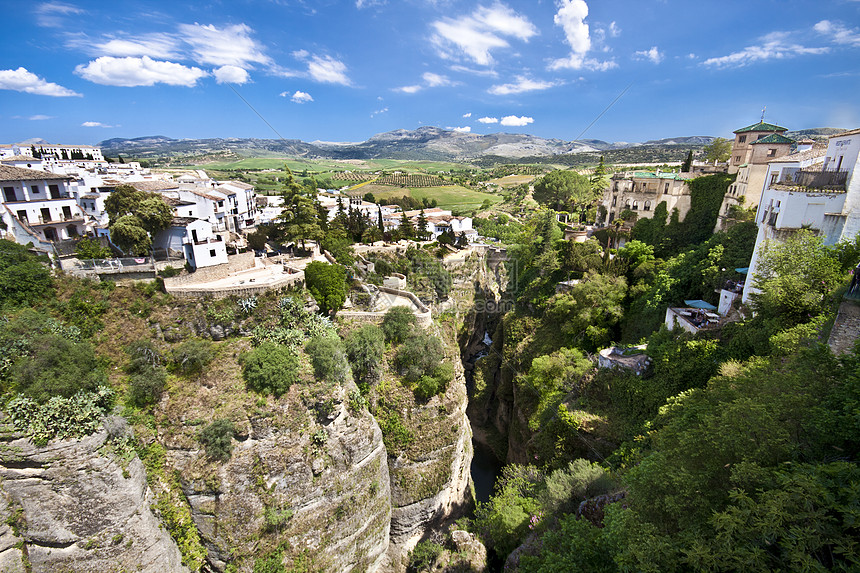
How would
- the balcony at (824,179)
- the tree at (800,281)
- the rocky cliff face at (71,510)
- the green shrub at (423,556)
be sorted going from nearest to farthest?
the tree at (800,281), the rocky cliff face at (71,510), the balcony at (824,179), the green shrub at (423,556)

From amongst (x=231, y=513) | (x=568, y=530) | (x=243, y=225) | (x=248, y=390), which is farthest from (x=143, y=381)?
(x=243, y=225)

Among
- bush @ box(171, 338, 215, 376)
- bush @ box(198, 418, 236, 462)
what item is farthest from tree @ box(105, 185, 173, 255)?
bush @ box(198, 418, 236, 462)

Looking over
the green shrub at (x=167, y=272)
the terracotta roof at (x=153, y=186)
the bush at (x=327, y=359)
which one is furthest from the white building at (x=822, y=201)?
the terracotta roof at (x=153, y=186)

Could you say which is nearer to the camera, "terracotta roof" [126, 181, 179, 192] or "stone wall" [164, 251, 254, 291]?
"stone wall" [164, 251, 254, 291]

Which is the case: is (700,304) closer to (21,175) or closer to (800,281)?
(800,281)

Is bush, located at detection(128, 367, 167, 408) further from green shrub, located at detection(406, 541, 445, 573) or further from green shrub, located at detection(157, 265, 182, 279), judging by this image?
green shrub, located at detection(406, 541, 445, 573)

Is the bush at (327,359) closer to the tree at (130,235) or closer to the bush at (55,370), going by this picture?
the bush at (55,370)

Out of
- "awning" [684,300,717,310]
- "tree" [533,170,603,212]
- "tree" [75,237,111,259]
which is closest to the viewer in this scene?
"awning" [684,300,717,310]
